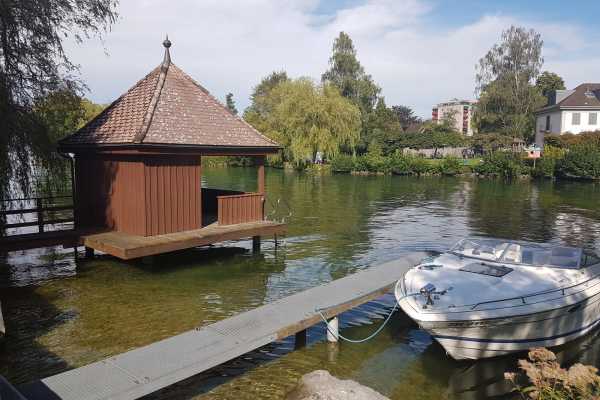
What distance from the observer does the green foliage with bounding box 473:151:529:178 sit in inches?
1989

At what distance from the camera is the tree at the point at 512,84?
57.4m

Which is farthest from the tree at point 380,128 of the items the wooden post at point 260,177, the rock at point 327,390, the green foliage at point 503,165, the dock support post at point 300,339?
the rock at point 327,390

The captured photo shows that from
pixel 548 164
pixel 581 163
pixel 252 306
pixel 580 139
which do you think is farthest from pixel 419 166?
pixel 252 306

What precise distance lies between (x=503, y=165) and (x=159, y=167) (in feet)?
152

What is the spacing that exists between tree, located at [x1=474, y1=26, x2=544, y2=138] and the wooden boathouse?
169 feet

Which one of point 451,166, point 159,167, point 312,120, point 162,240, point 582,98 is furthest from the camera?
point 582,98

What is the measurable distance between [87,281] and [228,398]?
7.18 metres

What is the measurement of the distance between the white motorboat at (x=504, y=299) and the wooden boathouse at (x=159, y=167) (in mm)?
6611

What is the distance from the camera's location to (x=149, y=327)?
9.58 meters

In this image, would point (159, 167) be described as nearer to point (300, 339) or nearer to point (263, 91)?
point (300, 339)

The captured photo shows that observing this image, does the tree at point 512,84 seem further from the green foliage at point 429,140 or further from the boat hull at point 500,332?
the boat hull at point 500,332

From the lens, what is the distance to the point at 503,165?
5131 cm

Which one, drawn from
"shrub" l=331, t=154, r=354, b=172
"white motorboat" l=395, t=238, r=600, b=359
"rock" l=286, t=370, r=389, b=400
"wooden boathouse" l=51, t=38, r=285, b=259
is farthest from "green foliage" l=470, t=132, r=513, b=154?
"rock" l=286, t=370, r=389, b=400

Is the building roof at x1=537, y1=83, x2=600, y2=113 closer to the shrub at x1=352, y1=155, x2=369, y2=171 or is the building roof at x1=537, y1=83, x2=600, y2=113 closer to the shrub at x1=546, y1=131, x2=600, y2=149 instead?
the shrub at x1=546, y1=131, x2=600, y2=149
